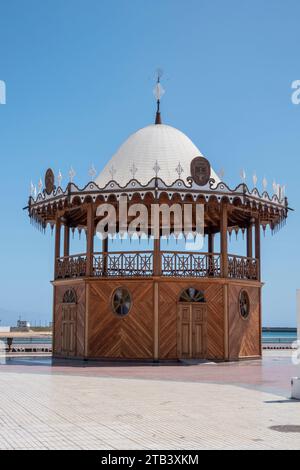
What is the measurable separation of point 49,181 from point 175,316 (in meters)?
7.43

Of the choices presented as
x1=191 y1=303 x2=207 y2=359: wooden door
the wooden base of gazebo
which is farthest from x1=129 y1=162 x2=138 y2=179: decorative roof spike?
x1=191 y1=303 x2=207 y2=359: wooden door

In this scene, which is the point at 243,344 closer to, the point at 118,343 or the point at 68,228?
the point at 118,343

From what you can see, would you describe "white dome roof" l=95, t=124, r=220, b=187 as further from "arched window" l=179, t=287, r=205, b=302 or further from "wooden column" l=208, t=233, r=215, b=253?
"wooden column" l=208, t=233, r=215, b=253

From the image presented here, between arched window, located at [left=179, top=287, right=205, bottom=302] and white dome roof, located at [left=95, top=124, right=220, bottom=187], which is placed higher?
white dome roof, located at [left=95, top=124, right=220, bottom=187]

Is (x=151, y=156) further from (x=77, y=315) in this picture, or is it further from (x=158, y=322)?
(x=77, y=315)

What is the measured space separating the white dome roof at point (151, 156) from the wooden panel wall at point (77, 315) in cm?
425

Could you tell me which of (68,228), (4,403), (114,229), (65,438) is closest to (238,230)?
(114,229)

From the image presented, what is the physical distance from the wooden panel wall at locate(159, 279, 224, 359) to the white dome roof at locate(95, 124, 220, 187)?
4.02m

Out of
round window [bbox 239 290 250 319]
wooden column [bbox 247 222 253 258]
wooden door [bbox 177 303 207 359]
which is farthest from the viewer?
wooden column [bbox 247 222 253 258]

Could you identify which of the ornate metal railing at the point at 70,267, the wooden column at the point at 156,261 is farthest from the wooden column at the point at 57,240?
the wooden column at the point at 156,261

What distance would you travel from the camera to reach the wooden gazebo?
24.2 m

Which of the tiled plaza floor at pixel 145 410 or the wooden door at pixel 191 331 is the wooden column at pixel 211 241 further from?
the tiled plaza floor at pixel 145 410
